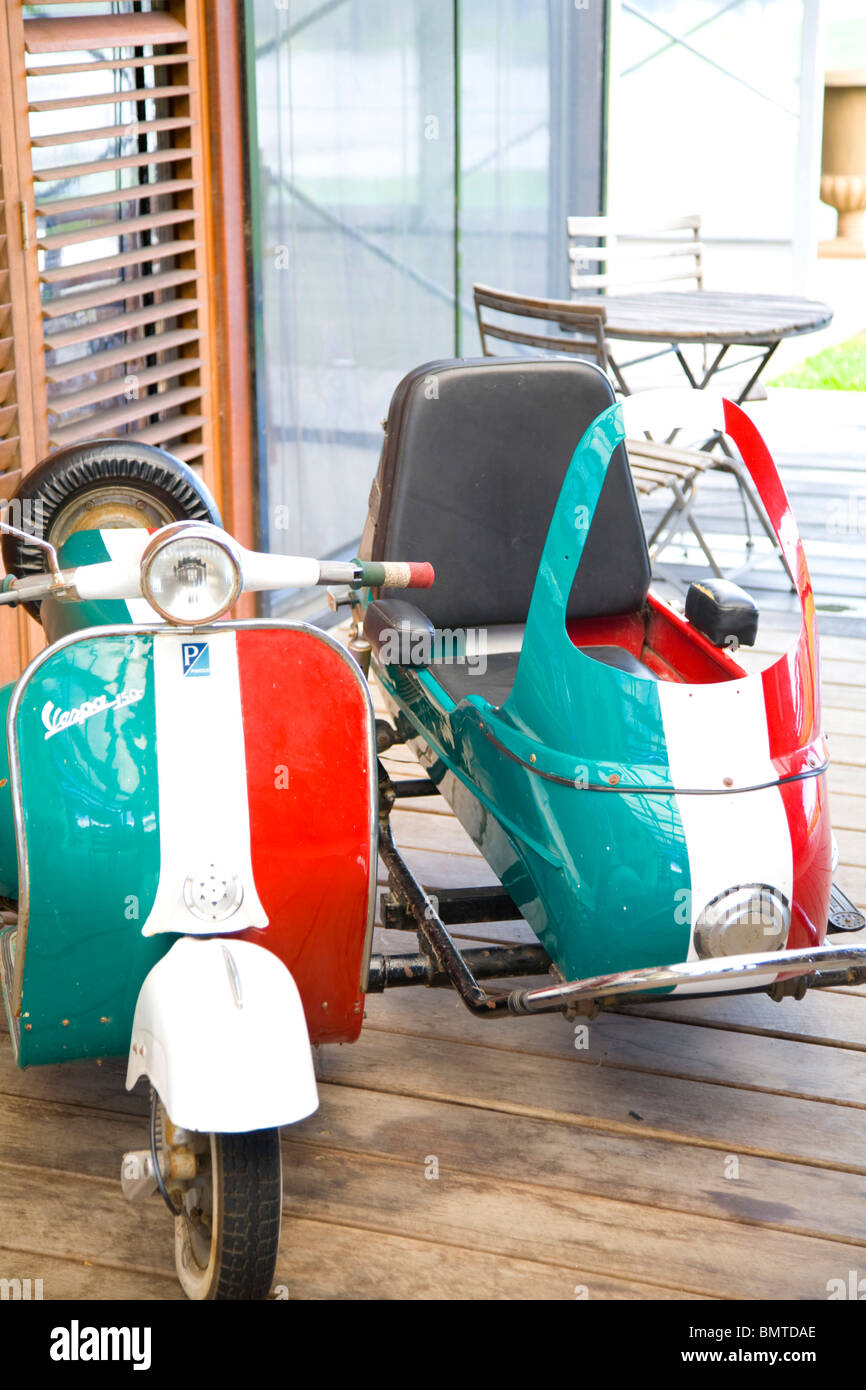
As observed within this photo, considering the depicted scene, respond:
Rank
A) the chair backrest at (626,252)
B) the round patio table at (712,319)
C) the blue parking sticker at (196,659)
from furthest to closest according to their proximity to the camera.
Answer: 1. the chair backrest at (626,252)
2. the round patio table at (712,319)
3. the blue parking sticker at (196,659)

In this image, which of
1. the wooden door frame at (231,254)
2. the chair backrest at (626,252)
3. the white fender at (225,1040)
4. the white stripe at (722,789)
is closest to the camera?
the white fender at (225,1040)

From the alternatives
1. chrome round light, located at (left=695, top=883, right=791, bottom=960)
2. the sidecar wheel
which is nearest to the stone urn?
chrome round light, located at (left=695, top=883, right=791, bottom=960)

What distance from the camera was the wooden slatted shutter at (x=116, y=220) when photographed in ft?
9.91

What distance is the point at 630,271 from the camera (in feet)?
29.4

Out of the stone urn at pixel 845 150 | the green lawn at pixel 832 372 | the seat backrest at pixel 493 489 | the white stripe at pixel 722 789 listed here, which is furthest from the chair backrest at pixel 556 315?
the stone urn at pixel 845 150

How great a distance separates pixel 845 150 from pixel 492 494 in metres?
9.20

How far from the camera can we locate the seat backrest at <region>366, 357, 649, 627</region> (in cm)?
272

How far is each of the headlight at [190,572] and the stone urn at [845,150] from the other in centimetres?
999

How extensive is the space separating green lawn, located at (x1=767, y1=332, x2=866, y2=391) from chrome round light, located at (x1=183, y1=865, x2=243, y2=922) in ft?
21.5

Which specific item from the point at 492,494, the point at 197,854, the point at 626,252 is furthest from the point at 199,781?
the point at 626,252

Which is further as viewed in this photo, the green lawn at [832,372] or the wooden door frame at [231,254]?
the green lawn at [832,372]

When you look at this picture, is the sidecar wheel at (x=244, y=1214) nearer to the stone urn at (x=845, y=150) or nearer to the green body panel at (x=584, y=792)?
the green body panel at (x=584, y=792)

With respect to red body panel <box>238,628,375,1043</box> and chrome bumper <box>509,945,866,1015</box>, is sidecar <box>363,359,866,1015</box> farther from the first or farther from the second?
Result: red body panel <box>238,628,375,1043</box>
